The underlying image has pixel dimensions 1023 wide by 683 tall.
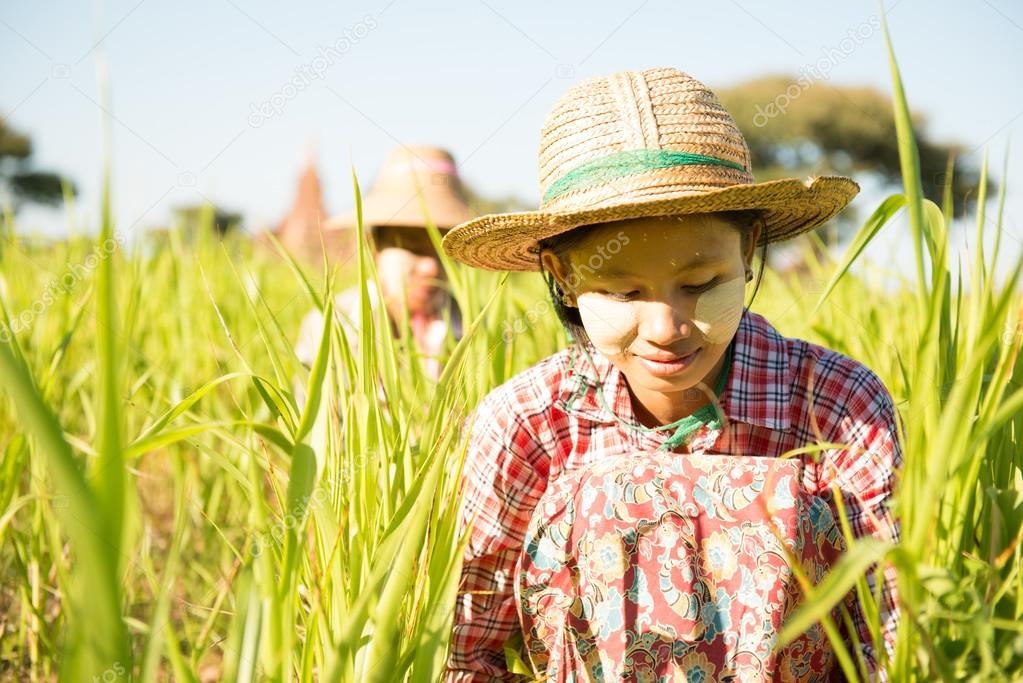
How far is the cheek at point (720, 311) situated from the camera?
93cm

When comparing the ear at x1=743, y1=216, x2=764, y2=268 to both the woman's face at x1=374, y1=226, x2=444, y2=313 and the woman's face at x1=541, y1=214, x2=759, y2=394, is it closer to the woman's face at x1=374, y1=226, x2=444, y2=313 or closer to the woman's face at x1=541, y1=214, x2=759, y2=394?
the woman's face at x1=541, y1=214, x2=759, y2=394

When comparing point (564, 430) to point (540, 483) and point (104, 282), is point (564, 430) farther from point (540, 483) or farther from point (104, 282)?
point (104, 282)

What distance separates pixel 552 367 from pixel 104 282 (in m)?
0.75

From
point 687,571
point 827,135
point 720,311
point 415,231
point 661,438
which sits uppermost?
point 827,135

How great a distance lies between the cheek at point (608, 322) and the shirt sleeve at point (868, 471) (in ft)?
0.88

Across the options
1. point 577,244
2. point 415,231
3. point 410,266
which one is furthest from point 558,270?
point 415,231

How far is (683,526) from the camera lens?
3.09ft

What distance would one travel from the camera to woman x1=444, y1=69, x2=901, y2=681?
915mm

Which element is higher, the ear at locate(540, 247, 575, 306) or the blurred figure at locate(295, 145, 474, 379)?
the blurred figure at locate(295, 145, 474, 379)

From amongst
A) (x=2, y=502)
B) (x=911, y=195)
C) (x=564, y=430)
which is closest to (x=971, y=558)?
(x=911, y=195)

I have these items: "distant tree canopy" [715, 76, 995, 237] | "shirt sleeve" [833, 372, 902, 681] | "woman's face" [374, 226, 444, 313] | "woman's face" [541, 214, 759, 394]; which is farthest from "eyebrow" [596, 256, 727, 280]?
"distant tree canopy" [715, 76, 995, 237]

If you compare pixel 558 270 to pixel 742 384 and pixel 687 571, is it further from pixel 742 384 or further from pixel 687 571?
pixel 687 571

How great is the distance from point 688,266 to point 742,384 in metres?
0.22

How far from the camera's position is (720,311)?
93cm
